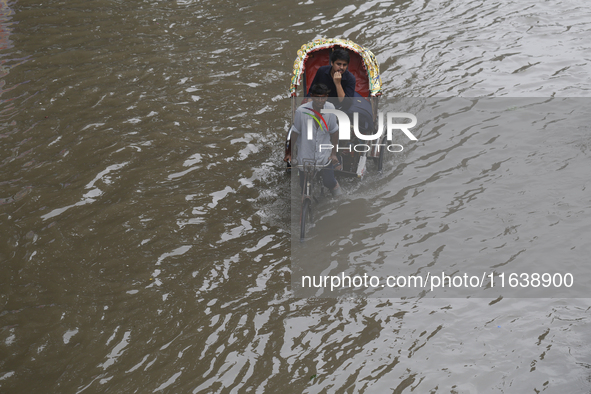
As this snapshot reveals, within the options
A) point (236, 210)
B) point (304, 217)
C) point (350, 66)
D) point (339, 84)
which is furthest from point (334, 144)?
point (350, 66)

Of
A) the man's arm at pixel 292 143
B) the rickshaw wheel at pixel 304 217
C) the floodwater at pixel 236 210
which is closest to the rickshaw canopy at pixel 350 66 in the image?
the man's arm at pixel 292 143

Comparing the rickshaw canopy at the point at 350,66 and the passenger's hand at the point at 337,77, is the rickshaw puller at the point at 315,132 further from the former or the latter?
the rickshaw canopy at the point at 350,66

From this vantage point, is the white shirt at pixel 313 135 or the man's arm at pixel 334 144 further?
the man's arm at pixel 334 144

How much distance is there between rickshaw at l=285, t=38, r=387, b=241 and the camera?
7070 millimetres

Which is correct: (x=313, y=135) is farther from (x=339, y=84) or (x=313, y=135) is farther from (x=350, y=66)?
(x=350, y=66)

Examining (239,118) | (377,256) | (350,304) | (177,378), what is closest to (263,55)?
(239,118)

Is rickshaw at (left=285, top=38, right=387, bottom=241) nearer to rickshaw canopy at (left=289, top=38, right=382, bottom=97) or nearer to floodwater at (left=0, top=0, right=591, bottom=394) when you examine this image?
rickshaw canopy at (left=289, top=38, right=382, bottom=97)

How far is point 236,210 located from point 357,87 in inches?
118

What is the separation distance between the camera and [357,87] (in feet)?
26.5

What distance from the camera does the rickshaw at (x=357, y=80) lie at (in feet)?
23.5

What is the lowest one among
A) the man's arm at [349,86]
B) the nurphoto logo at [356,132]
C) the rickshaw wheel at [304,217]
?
the rickshaw wheel at [304,217]

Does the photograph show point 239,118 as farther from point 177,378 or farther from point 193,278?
point 177,378

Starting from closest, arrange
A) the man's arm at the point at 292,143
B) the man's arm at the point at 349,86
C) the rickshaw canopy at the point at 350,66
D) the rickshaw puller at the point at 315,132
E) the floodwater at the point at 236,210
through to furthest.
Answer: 1. the floodwater at the point at 236,210
2. the rickshaw puller at the point at 315,132
3. the man's arm at the point at 292,143
4. the man's arm at the point at 349,86
5. the rickshaw canopy at the point at 350,66

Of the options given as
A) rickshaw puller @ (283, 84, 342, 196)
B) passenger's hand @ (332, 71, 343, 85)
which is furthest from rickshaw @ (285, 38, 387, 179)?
rickshaw puller @ (283, 84, 342, 196)
